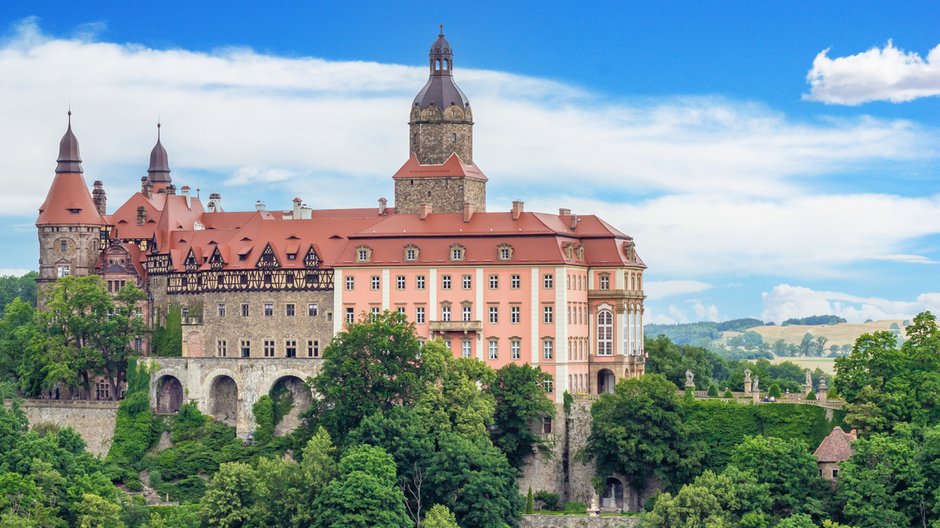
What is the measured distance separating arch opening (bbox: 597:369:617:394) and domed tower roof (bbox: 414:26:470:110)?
1808 cm

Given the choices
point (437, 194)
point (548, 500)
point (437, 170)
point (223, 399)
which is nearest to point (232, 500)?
point (548, 500)

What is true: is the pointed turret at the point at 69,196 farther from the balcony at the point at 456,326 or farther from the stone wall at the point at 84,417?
the balcony at the point at 456,326

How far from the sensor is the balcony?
334 feet

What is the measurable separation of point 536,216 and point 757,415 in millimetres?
17464

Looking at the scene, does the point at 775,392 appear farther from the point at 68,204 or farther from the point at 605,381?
the point at 68,204

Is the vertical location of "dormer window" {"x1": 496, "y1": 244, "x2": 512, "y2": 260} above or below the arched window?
above

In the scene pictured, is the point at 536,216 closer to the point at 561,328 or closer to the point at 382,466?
the point at 561,328

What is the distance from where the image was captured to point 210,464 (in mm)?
101938

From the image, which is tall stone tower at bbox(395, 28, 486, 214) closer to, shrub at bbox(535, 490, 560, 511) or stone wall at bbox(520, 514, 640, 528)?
shrub at bbox(535, 490, 560, 511)

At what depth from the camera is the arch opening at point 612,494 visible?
316ft

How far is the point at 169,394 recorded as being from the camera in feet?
356

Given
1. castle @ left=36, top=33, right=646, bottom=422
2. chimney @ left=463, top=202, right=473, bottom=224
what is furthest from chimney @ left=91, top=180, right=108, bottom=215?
chimney @ left=463, top=202, right=473, bottom=224

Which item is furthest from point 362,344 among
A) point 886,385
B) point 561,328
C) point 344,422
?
point 886,385

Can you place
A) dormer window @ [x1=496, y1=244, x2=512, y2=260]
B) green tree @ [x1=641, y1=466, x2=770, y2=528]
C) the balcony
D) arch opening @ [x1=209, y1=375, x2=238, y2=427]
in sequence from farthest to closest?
arch opening @ [x1=209, y1=375, x2=238, y2=427] → dormer window @ [x1=496, y1=244, x2=512, y2=260] → the balcony → green tree @ [x1=641, y1=466, x2=770, y2=528]
